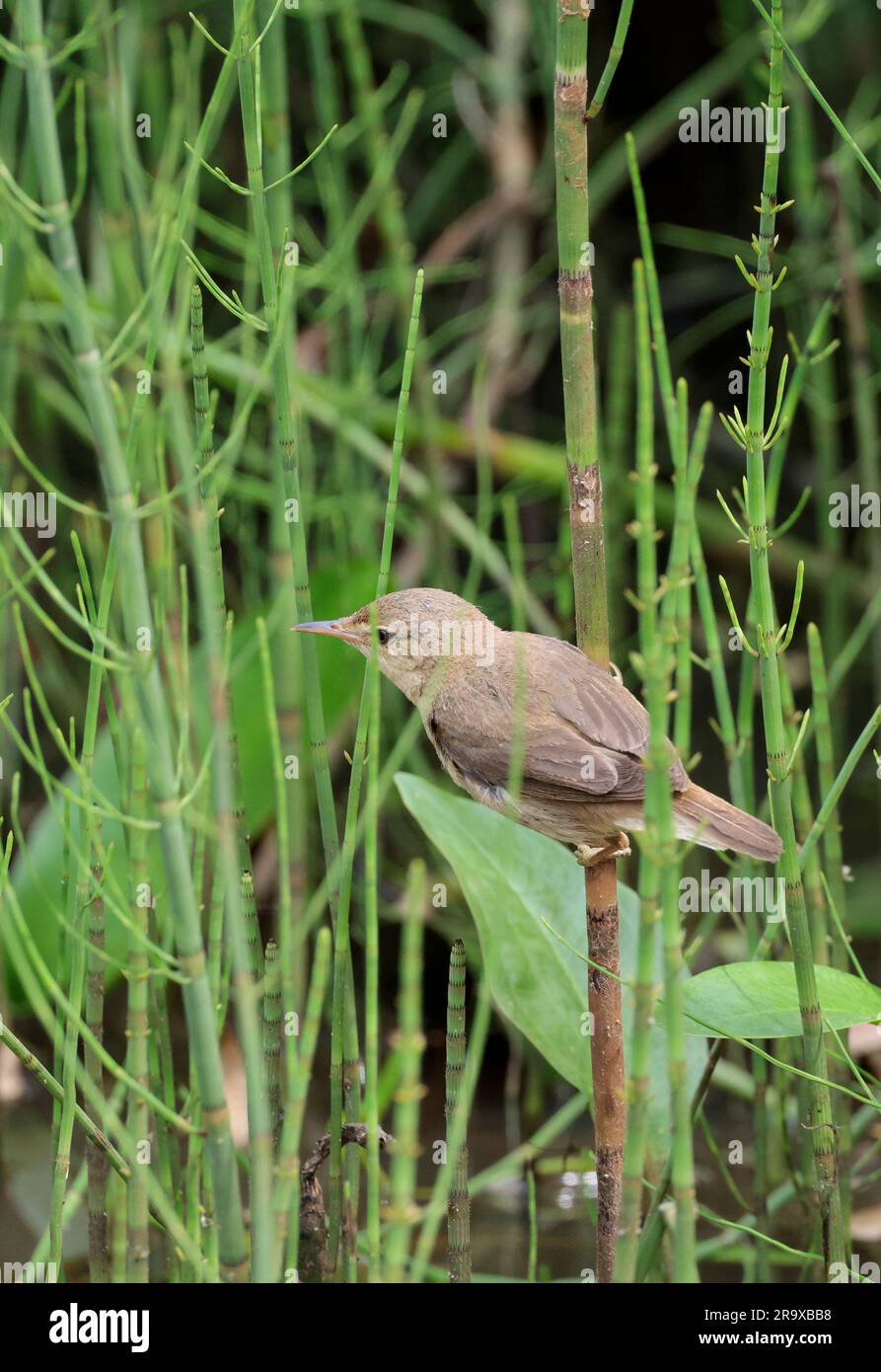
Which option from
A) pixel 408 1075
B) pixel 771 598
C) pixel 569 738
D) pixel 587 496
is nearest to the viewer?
pixel 408 1075

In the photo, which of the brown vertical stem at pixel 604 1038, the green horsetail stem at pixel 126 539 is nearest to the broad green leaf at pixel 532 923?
the brown vertical stem at pixel 604 1038

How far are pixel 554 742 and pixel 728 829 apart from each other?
285 mm

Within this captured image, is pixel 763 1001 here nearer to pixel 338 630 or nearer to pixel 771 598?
pixel 771 598

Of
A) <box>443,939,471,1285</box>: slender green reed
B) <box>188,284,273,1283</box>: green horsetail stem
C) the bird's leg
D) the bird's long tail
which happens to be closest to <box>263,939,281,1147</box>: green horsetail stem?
<box>443,939,471,1285</box>: slender green reed

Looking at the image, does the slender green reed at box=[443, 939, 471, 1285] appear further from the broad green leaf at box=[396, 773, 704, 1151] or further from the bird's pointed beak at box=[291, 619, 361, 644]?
the bird's pointed beak at box=[291, 619, 361, 644]

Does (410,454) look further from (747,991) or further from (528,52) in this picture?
(747,991)

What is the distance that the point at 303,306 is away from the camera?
13.0ft

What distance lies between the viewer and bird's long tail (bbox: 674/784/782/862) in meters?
1.99

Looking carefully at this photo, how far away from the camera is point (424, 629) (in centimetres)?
226

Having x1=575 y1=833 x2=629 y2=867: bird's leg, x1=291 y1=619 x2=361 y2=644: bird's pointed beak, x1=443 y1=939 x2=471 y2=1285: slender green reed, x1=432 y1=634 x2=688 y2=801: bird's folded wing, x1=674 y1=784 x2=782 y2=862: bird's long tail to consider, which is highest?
x1=291 y1=619 x2=361 y2=644: bird's pointed beak

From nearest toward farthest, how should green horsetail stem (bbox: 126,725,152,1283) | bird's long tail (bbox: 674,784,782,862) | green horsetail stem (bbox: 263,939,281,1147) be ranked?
green horsetail stem (bbox: 126,725,152,1283) → green horsetail stem (bbox: 263,939,281,1147) → bird's long tail (bbox: 674,784,782,862)

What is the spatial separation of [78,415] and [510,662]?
6.22 feet

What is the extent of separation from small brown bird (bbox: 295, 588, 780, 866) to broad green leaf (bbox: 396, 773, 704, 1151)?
11 centimetres

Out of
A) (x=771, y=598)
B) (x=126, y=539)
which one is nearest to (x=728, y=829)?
(x=771, y=598)
